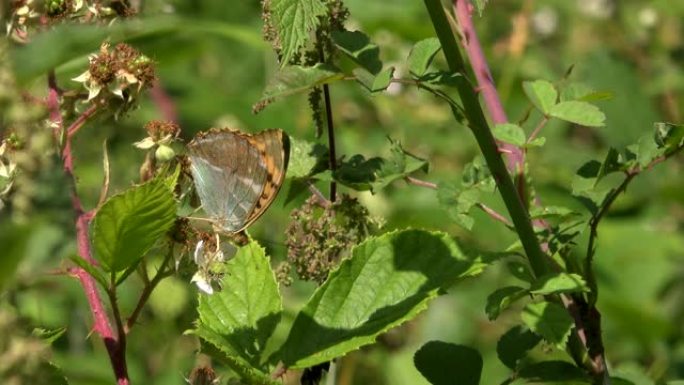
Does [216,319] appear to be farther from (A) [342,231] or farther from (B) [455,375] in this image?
(B) [455,375]

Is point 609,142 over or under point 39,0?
under

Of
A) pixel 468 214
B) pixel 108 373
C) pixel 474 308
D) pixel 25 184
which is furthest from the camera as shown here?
pixel 474 308

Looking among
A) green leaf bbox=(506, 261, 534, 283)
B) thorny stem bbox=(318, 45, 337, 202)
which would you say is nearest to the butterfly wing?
thorny stem bbox=(318, 45, 337, 202)

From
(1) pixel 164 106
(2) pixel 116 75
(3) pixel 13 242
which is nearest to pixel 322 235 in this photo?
(2) pixel 116 75

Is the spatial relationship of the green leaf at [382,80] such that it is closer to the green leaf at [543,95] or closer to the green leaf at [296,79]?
the green leaf at [296,79]

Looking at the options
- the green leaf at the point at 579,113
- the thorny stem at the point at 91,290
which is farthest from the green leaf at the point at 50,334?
the green leaf at the point at 579,113

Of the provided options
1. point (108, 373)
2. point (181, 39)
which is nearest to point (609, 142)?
point (181, 39)

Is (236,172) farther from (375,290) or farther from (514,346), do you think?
(514,346)
